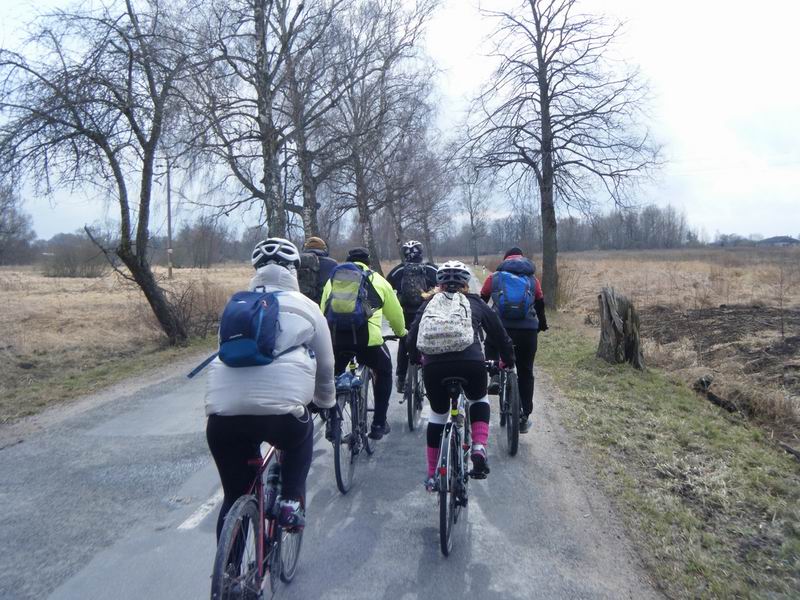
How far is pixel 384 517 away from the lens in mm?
4645

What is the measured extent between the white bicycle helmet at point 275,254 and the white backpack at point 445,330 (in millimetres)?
1265

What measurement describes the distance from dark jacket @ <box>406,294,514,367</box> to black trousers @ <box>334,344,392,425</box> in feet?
2.75

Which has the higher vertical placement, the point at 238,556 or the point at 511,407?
the point at 238,556

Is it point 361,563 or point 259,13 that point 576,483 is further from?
point 259,13

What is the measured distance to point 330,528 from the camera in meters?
4.45

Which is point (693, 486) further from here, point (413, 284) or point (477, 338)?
point (413, 284)

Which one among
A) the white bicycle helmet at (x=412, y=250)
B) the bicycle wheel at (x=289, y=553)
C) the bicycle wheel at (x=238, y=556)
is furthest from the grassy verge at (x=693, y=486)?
the white bicycle helmet at (x=412, y=250)

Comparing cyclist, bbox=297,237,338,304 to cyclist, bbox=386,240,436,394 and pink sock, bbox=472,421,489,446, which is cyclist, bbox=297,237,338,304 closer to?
cyclist, bbox=386,240,436,394

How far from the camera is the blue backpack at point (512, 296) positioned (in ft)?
20.3

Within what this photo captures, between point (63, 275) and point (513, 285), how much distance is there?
43740 millimetres

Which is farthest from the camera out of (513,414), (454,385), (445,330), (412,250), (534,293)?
(412,250)

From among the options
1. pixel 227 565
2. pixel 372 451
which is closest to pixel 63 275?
pixel 372 451

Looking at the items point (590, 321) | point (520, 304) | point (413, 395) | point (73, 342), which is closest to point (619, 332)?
point (413, 395)

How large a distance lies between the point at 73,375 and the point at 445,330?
32.0 feet
